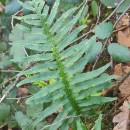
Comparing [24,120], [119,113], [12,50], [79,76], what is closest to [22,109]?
[24,120]

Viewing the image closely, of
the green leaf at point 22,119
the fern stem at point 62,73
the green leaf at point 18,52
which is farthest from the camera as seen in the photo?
the green leaf at point 18,52

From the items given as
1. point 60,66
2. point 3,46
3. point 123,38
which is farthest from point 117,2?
point 3,46

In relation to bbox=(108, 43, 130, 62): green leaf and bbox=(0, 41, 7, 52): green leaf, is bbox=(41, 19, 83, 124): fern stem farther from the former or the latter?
bbox=(0, 41, 7, 52): green leaf

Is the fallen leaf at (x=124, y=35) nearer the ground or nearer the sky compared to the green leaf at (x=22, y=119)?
nearer the sky

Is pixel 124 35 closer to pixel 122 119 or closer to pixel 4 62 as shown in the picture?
pixel 122 119

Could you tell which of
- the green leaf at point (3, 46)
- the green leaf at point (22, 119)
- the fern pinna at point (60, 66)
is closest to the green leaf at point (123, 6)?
the fern pinna at point (60, 66)

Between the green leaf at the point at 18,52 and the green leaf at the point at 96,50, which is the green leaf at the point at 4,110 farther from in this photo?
the green leaf at the point at 96,50
